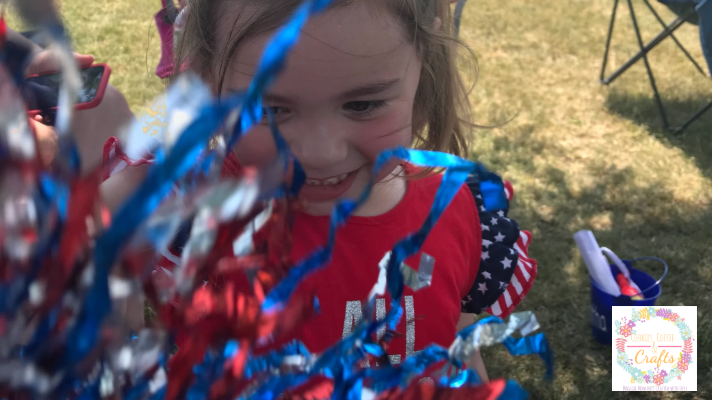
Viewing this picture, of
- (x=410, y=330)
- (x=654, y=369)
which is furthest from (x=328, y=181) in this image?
(x=654, y=369)

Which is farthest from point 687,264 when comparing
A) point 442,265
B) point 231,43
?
point 231,43

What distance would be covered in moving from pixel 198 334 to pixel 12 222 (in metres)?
0.12

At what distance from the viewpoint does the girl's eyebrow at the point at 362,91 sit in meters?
0.74

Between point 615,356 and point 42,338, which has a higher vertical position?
point 42,338

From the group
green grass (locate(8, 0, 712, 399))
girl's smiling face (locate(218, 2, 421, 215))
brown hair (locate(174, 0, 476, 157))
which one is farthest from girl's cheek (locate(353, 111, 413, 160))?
green grass (locate(8, 0, 712, 399))

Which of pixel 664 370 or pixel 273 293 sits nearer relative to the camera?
pixel 273 293

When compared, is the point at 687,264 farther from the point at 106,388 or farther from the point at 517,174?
the point at 106,388

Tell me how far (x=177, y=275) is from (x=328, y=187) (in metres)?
0.62

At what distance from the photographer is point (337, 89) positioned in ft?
2.46

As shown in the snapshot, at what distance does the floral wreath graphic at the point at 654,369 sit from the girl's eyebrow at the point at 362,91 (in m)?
1.49

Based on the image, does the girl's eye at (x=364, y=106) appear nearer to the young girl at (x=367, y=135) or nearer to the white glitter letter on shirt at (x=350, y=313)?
the young girl at (x=367, y=135)

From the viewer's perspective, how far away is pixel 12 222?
0.29 metres

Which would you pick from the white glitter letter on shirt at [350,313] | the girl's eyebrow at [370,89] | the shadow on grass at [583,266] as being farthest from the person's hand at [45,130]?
the shadow on grass at [583,266]

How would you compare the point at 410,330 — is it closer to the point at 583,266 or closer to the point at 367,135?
the point at 367,135
